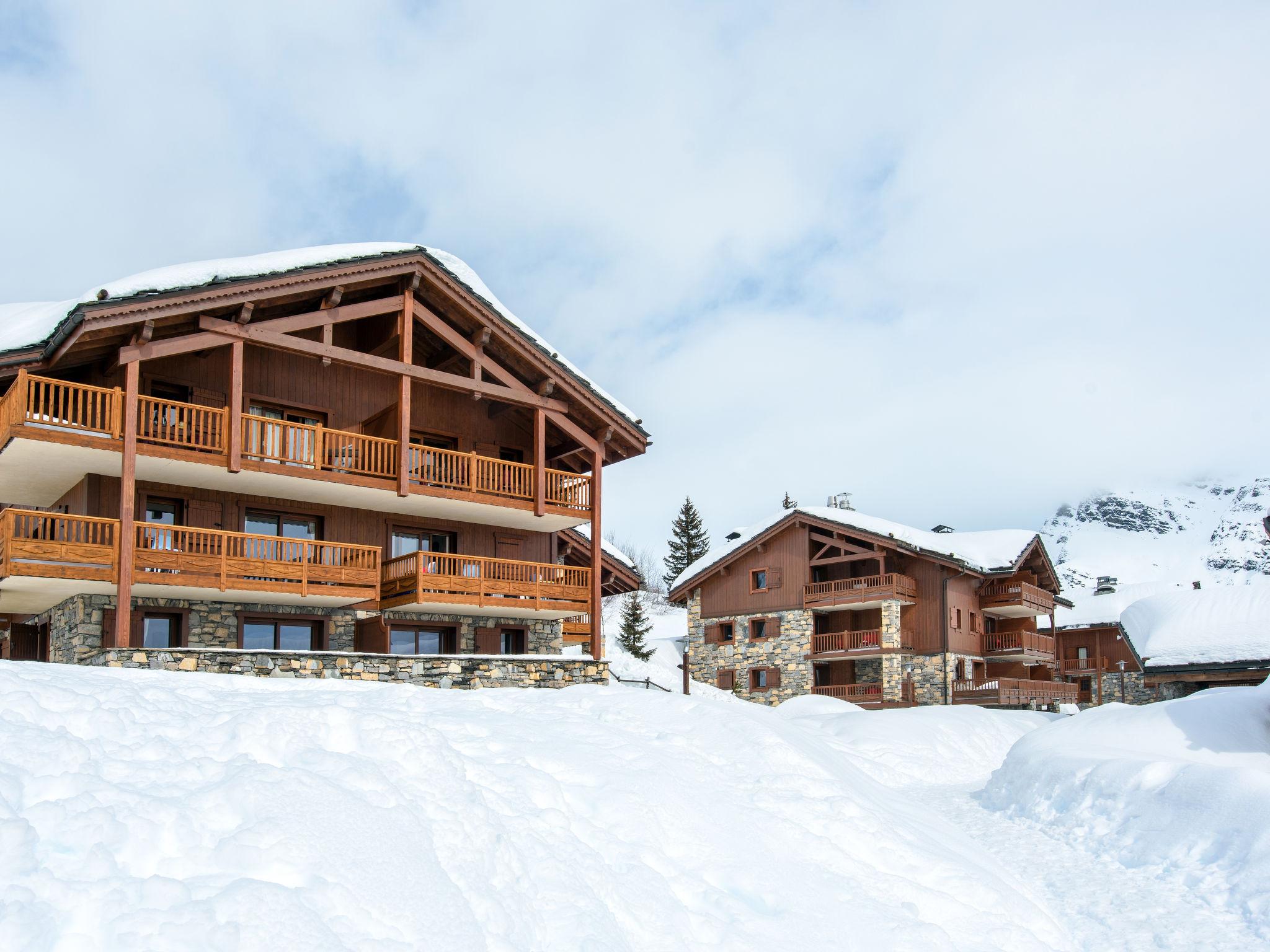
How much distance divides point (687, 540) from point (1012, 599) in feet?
93.8

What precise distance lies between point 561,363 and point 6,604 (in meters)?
12.0

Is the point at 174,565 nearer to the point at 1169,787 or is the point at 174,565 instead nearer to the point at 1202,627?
the point at 1169,787

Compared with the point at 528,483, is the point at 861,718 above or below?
below

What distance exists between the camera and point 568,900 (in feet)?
25.0

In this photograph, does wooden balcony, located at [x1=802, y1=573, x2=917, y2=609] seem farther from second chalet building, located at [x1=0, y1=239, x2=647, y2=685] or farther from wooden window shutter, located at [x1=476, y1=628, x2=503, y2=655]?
wooden window shutter, located at [x1=476, y1=628, x2=503, y2=655]

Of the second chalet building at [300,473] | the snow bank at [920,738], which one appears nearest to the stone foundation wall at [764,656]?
the snow bank at [920,738]

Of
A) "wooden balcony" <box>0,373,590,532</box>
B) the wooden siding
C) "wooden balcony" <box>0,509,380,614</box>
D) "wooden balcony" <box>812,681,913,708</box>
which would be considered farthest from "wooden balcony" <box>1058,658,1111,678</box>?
"wooden balcony" <box>0,509,380,614</box>

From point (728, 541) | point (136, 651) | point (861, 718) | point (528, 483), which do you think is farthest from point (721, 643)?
point (136, 651)

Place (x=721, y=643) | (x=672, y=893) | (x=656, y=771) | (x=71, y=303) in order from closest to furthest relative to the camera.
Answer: (x=672, y=893) < (x=656, y=771) < (x=71, y=303) < (x=721, y=643)

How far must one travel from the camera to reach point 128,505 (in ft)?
58.2

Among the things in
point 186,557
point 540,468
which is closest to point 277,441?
point 186,557

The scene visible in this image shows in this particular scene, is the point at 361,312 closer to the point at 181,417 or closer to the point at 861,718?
the point at 181,417

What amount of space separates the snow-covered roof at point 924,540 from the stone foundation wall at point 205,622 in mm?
18208

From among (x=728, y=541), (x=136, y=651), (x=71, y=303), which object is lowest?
(x=136, y=651)
